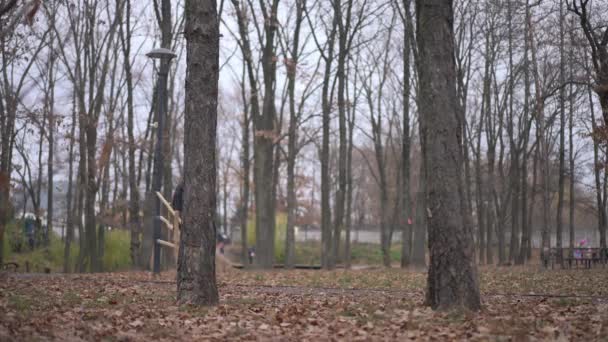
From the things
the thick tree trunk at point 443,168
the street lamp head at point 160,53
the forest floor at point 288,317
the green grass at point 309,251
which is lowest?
the green grass at point 309,251

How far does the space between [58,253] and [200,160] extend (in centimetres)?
2349

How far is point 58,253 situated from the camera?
31.3 meters

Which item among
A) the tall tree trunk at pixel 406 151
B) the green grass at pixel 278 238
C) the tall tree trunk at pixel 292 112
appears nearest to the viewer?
the tall tree trunk at pixel 406 151

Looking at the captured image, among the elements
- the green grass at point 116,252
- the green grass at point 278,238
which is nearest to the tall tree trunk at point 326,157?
the green grass at point 116,252

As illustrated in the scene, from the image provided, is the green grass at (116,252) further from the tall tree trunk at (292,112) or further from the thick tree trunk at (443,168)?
the thick tree trunk at (443,168)

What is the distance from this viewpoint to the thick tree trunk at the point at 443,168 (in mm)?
8930

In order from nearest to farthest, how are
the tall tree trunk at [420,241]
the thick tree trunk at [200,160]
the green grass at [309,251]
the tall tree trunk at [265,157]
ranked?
1. the thick tree trunk at [200,160]
2. the tall tree trunk at [420,241]
3. the tall tree trunk at [265,157]
4. the green grass at [309,251]

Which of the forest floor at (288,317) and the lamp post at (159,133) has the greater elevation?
Answer: the lamp post at (159,133)

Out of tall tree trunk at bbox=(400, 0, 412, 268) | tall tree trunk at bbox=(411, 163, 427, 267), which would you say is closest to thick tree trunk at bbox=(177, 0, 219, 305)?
tall tree trunk at bbox=(411, 163, 427, 267)

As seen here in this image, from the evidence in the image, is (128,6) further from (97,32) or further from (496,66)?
(496,66)

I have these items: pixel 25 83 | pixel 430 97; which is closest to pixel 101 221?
pixel 25 83

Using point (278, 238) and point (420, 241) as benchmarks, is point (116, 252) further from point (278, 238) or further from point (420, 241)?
point (278, 238)

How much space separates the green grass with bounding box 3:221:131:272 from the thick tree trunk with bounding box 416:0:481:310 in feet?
77.7

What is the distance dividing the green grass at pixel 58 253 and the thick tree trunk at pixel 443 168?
23.7m
